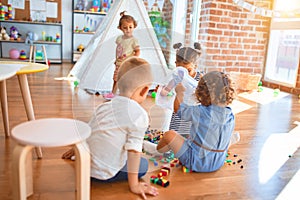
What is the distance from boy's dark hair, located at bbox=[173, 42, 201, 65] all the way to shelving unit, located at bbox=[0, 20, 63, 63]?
15.2 ft

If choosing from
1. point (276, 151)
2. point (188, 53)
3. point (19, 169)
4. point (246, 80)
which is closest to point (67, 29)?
point (246, 80)

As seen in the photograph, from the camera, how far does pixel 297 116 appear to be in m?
2.48

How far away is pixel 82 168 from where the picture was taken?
0.83 m

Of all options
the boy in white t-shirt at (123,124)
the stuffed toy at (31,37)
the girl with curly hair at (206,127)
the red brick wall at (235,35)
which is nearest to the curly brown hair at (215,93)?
the girl with curly hair at (206,127)

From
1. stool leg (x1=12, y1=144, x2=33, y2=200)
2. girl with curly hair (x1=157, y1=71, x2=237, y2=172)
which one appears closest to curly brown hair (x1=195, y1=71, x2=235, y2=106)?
girl with curly hair (x1=157, y1=71, x2=237, y2=172)

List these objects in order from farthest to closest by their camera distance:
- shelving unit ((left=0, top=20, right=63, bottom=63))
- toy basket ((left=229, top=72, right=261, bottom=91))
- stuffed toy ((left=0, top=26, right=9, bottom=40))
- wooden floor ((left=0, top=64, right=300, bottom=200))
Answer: shelving unit ((left=0, top=20, right=63, bottom=63)) → stuffed toy ((left=0, top=26, right=9, bottom=40)) → toy basket ((left=229, top=72, right=261, bottom=91)) → wooden floor ((left=0, top=64, right=300, bottom=200))

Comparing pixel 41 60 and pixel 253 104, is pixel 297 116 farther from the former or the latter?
pixel 41 60

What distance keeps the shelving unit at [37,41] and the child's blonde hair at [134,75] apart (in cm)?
466

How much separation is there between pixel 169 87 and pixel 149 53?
0.20m

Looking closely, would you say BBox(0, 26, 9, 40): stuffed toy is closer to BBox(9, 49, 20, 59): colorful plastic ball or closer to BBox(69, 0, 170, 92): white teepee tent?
BBox(9, 49, 20, 59): colorful plastic ball

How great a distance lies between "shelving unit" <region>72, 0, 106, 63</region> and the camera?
5.52m

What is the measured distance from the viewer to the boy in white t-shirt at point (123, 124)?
97 centimetres

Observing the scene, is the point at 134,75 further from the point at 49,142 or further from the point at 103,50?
the point at 103,50

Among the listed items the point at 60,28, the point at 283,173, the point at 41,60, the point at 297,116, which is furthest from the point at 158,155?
the point at 60,28
